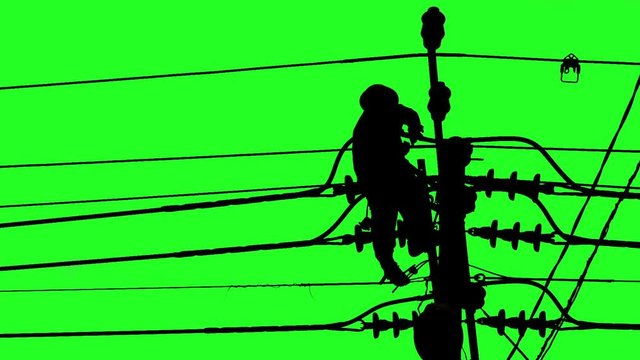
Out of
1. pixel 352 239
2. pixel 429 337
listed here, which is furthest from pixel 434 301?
pixel 352 239

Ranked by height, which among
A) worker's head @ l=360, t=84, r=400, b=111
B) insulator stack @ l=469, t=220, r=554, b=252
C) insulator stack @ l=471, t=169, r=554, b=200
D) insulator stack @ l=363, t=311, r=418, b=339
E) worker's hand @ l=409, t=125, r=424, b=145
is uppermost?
Result: worker's head @ l=360, t=84, r=400, b=111

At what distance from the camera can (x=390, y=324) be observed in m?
9.84

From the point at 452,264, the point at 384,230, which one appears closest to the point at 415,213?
the point at 384,230

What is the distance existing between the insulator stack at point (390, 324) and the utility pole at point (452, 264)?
30cm

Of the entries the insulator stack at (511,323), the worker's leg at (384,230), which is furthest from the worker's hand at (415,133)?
the insulator stack at (511,323)

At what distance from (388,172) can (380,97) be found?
69cm

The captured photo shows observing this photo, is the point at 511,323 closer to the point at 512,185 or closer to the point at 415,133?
the point at 512,185

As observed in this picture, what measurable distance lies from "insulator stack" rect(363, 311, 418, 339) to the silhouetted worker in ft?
1.63

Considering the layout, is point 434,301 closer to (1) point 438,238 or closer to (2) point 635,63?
(1) point 438,238

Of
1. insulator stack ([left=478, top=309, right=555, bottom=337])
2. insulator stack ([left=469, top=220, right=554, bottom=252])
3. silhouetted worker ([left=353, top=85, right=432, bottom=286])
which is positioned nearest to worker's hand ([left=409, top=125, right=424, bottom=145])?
silhouetted worker ([left=353, top=85, right=432, bottom=286])

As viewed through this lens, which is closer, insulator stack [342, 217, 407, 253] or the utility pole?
the utility pole

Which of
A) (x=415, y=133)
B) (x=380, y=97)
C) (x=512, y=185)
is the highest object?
(x=380, y=97)

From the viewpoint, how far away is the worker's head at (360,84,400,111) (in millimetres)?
9883

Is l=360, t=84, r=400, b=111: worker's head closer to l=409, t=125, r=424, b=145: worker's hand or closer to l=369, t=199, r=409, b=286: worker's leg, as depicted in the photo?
l=409, t=125, r=424, b=145: worker's hand
